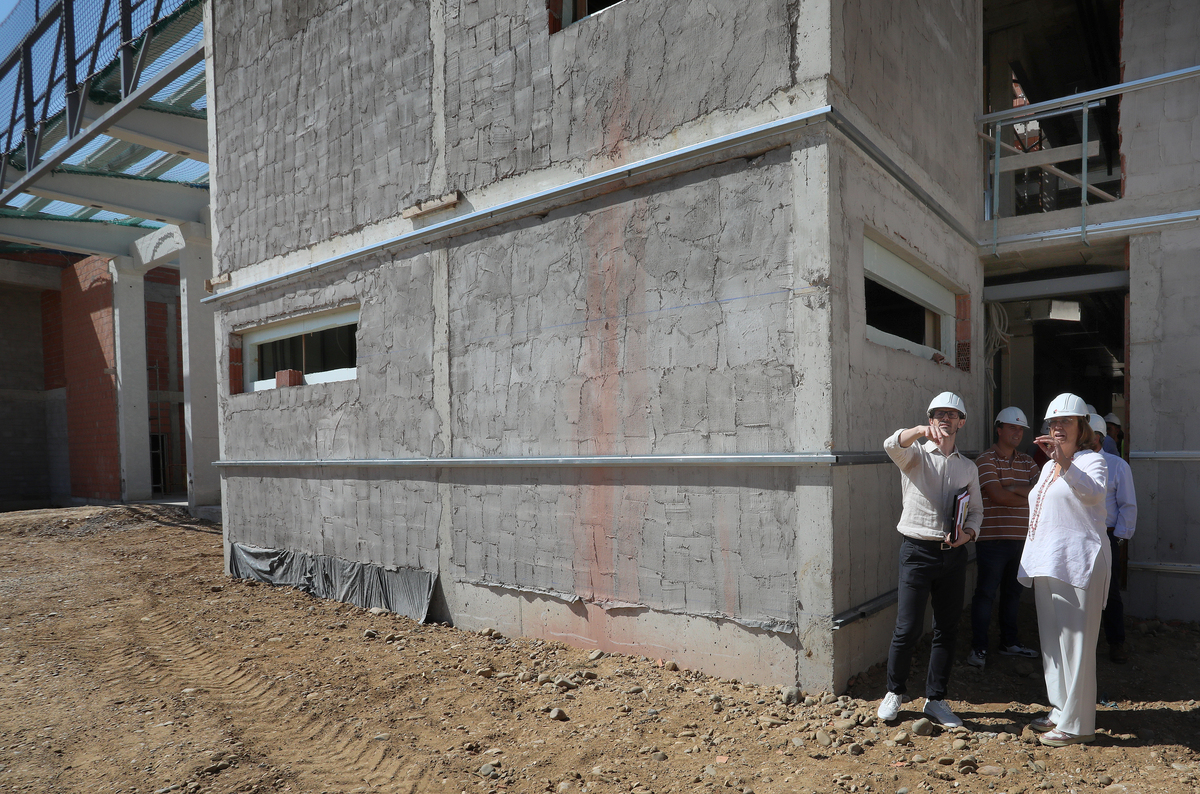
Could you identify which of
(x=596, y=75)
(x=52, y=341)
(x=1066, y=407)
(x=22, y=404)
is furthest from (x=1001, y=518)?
(x=22, y=404)

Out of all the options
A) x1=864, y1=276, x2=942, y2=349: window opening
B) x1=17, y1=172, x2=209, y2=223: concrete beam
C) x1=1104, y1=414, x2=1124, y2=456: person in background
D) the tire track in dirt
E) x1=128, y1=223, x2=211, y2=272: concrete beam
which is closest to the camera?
the tire track in dirt

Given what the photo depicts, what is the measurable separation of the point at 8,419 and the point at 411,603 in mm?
19972

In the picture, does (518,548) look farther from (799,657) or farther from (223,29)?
(223,29)

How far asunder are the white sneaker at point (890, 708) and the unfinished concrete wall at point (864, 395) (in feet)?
1.18

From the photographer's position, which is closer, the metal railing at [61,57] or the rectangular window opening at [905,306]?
the rectangular window opening at [905,306]

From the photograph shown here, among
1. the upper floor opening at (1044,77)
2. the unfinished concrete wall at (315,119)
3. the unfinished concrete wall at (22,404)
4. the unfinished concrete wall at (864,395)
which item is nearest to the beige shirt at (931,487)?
the unfinished concrete wall at (864,395)

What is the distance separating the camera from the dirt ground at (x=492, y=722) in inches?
154

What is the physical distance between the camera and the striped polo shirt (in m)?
5.43

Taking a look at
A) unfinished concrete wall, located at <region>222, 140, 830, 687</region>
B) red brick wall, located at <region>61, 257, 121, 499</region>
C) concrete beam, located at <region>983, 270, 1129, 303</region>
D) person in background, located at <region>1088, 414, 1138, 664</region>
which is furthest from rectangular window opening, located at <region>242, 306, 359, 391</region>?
red brick wall, located at <region>61, 257, 121, 499</region>

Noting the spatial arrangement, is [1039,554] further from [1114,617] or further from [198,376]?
[198,376]

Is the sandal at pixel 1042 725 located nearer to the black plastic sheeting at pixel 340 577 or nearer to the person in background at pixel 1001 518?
the person in background at pixel 1001 518

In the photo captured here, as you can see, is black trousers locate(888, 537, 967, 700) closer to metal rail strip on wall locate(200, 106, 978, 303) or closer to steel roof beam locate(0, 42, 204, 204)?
metal rail strip on wall locate(200, 106, 978, 303)

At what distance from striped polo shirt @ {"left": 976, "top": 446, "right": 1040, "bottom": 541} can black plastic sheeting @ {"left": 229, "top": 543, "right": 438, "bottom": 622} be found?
16.0 feet

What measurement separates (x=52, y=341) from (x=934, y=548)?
24.3 meters
